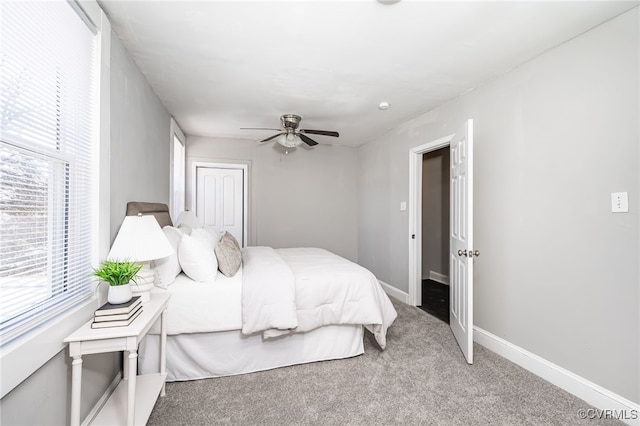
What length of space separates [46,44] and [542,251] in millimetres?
3126

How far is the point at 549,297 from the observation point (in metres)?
2.17

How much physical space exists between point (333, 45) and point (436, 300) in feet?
11.2

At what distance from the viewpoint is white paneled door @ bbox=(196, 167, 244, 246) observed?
472 cm

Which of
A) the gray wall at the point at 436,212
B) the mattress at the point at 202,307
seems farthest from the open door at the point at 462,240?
the gray wall at the point at 436,212

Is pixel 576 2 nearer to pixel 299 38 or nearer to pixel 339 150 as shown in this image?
pixel 299 38

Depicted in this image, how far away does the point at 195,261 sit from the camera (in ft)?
7.22

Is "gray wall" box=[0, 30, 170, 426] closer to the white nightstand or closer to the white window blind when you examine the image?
the white nightstand

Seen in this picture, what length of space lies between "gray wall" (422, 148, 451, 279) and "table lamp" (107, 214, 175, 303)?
14.6 ft

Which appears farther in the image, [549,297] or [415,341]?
[415,341]

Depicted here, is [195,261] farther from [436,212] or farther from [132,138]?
[436,212]

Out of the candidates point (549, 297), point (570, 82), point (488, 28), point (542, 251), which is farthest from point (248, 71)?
point (549, 297)

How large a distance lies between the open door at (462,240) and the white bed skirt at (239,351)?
89 cm

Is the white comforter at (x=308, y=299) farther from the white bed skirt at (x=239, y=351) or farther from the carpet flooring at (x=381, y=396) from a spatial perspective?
the carpet flooring at (x=381, y=396)

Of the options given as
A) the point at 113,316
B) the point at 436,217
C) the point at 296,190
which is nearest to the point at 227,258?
the point at 113,316
